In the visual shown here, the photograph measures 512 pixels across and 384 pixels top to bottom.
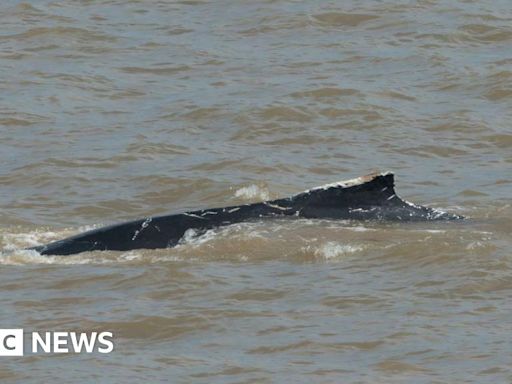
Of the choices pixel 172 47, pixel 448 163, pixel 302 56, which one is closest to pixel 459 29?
pixel 302 56

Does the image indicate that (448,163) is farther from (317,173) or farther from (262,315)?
(262,315)

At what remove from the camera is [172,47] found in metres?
27.8

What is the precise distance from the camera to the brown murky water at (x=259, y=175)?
1412 cm

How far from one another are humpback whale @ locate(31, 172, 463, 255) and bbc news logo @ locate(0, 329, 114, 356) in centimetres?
247

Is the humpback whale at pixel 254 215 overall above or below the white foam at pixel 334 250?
above

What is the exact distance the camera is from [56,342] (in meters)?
14.3

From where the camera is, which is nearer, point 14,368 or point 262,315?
point 14,368

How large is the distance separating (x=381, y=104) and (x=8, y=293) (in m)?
9.47

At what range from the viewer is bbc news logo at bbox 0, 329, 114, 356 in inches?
554

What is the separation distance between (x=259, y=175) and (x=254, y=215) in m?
3.81

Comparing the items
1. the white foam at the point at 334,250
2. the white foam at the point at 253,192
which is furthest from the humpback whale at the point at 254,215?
the white foam at the point at 253,192

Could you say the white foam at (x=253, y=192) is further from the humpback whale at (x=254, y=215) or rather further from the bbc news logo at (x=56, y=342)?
the bbc news logo at (x=56, y=342)

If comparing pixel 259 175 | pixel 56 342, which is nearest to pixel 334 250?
pixel 56 342

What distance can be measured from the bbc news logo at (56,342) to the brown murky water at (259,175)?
0.46ft
